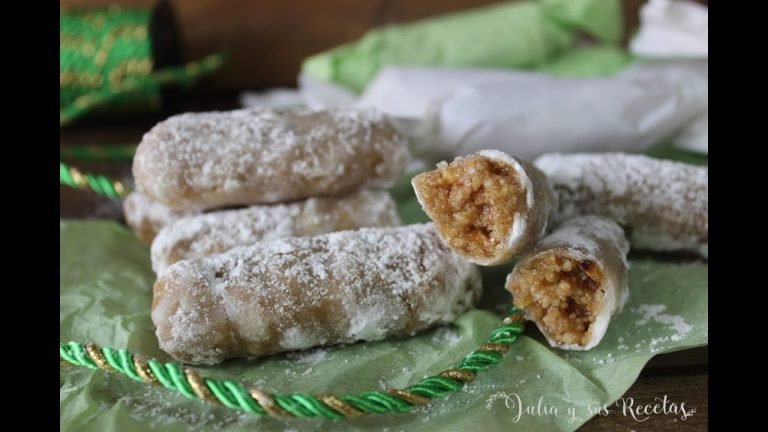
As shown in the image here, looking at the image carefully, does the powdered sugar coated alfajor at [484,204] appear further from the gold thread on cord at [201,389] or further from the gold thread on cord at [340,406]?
the gold thread on cord at [201,389]

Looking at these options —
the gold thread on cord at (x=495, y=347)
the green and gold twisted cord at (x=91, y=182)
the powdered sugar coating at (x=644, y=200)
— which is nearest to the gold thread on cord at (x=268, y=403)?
the gold thread on cord at (x=495, y=347)

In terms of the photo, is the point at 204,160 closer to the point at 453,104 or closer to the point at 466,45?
the point at 453,104

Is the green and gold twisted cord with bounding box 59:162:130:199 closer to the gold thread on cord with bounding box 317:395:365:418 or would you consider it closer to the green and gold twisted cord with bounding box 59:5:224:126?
the green and gold twisted cord with bounding box 59:5:224:126

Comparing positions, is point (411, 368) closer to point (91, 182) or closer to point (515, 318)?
point (515, 318)

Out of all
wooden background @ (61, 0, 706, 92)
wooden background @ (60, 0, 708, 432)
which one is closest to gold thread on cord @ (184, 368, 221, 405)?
wooden background @ (60, 0, 708, 432)

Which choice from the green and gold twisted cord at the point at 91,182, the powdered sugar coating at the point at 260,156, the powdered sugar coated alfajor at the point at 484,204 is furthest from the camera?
the green and gold twisted cord at the point at 91,182
